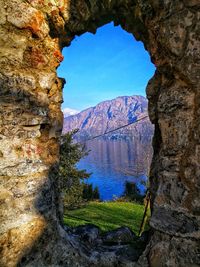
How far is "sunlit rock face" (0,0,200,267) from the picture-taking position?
2721 mm

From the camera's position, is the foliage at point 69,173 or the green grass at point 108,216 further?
the foliage at point 69,173

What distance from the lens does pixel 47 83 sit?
311 cm

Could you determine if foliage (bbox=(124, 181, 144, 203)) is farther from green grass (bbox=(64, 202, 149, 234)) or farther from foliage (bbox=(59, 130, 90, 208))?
foliage (bbox=(59, 130, 90, 208))

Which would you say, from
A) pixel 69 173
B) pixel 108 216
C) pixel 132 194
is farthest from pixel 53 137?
pixel 132 194

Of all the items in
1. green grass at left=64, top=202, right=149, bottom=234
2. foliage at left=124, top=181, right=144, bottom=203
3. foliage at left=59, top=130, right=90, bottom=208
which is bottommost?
foliage at left=124, top=181, right=144, bottom=203

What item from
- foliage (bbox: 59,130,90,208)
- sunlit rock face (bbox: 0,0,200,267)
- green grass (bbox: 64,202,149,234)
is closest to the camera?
sunlit rock face (bbox: 0,0,200,267)

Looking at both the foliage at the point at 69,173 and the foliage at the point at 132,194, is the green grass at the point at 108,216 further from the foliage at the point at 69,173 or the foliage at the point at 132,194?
the foliage at the point at 132,194

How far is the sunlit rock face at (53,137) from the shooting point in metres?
2.72

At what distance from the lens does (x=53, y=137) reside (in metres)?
3.28

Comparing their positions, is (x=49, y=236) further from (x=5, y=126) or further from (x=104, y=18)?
(x=104, y=18)

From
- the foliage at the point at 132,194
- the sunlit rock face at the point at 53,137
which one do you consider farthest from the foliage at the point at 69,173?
the sunlit rock face at the point at 53,137

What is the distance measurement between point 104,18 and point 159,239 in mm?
2916

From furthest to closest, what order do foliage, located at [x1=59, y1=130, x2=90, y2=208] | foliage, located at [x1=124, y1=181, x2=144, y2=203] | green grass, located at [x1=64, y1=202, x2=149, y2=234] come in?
foliage, located at [x1=124, y1=181, x2=144, y2=203]
foliage, located at [x1=59, y1=130, x2=90, y2=208]
green grass, located at [x1=64, y1=202, x2=149, y2=234]

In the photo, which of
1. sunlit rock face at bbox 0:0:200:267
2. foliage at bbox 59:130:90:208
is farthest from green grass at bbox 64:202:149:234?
sunlit rock face at bbox 0:0:200:267
